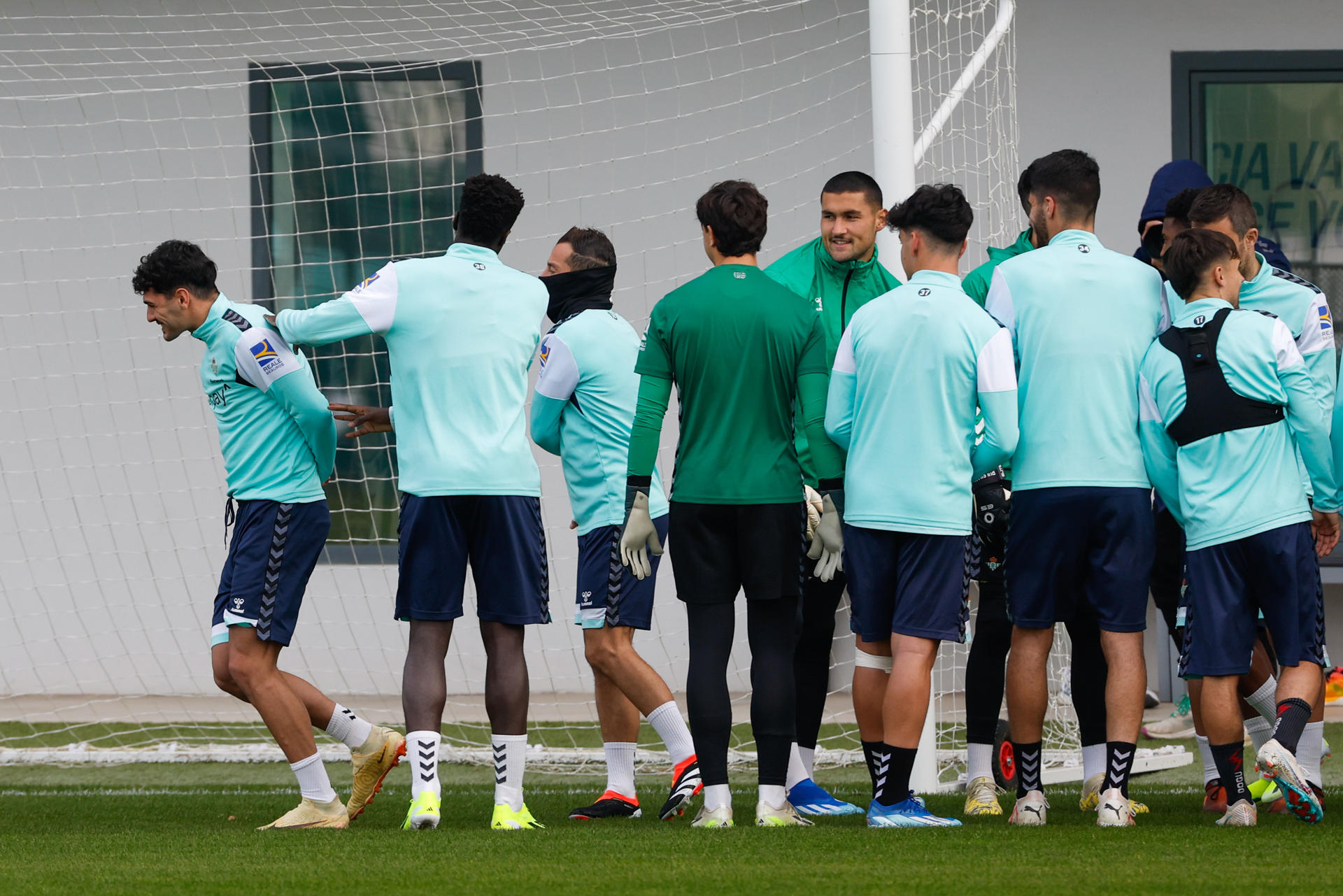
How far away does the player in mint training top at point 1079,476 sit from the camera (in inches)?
165

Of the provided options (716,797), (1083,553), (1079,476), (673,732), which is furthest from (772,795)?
(1079,476)

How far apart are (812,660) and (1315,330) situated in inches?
→ 70.2

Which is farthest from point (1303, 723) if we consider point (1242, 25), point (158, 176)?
point (158, 176)

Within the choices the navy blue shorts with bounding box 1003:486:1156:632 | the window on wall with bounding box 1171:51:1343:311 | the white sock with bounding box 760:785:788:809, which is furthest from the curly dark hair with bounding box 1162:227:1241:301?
the window on wall with bounding box 1171:51:1343:311

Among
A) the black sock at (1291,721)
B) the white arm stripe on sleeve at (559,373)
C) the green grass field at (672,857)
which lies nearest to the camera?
the green grass field at (672,857)

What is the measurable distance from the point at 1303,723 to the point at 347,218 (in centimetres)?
596

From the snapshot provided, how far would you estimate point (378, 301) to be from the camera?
14.3 ft

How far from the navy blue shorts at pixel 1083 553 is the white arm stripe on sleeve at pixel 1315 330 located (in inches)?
26.7

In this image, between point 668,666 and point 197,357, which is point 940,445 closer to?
point 668,666

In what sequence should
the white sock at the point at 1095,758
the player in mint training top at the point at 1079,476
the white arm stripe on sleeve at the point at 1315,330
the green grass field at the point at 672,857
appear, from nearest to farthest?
the green grass field at the point at 672,857, the player in mint training top at the point at 1079,476, the white arm stripe on sleeve at the point at 1315,330, the white sock at the point at 1095,758

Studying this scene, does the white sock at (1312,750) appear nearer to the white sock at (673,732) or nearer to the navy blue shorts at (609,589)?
the white sock at (673,732)

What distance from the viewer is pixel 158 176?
28.0 feet

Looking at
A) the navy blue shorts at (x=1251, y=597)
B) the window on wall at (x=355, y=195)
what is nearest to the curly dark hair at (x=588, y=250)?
the navy blue shorts at (x=1251, y=597)

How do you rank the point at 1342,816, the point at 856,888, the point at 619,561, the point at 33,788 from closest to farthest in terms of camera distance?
1. the point at 856,888
2. the point at 1342,816
3. the point at 619,561
4. the point at 33,788
